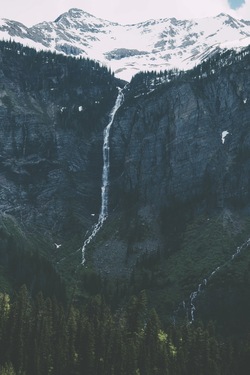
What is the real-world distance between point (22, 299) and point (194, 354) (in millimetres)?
41138


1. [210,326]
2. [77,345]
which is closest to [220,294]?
[210,326]

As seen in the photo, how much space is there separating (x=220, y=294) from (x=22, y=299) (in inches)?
3388

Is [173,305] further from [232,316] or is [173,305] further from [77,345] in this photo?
[77,345]

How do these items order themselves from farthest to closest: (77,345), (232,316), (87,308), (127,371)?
(232,316)
(87,308)
(77,345)
(127,371)

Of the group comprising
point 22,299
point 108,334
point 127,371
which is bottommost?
point 127,371

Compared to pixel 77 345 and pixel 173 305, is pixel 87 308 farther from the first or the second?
pixel 173 305

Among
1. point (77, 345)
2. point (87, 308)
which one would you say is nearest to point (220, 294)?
point (87, 308)

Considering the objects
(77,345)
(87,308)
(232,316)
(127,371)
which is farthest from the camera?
(232,316)

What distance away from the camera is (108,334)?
5197 inches

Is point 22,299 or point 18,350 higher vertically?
point 22,299

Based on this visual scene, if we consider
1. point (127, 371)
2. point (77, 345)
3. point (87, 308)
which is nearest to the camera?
point (127, 371)

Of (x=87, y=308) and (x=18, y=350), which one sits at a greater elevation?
(x=87, y=308)

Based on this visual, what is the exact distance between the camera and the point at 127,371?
392ft

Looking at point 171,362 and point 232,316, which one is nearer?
point 171,362
